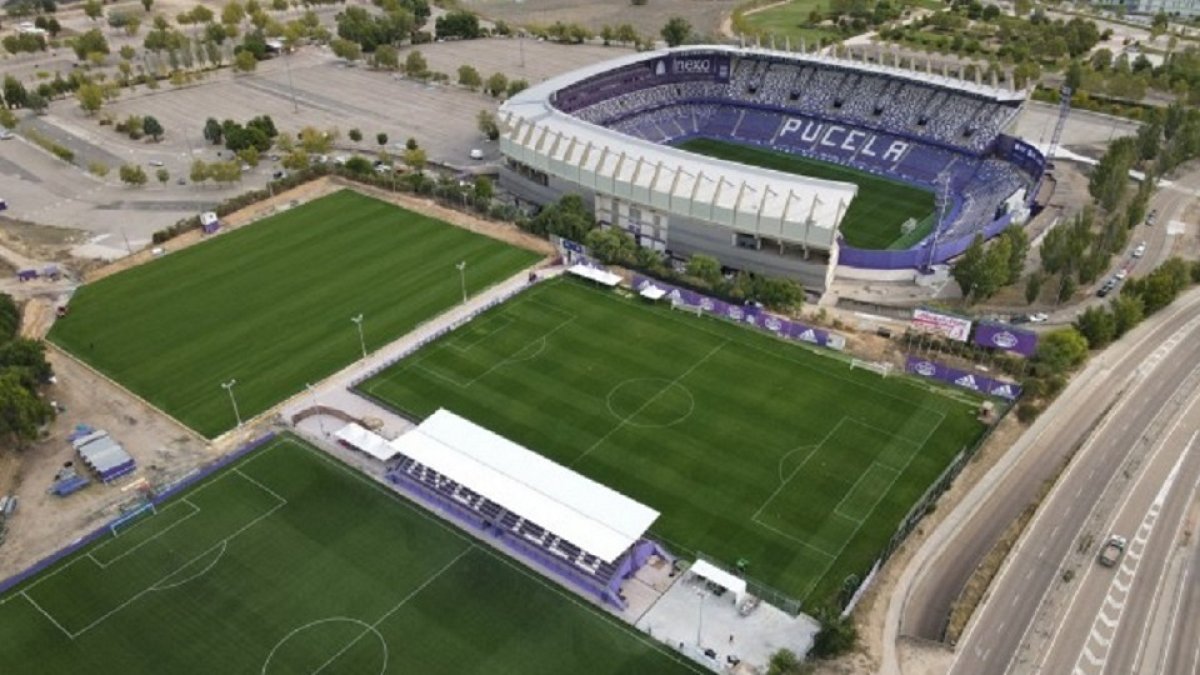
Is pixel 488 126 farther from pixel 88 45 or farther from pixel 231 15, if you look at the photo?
pixel 88 45

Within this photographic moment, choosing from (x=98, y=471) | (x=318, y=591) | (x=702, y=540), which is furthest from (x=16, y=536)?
(x=702, y=540)

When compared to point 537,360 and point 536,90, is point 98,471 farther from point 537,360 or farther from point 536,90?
point 536,90

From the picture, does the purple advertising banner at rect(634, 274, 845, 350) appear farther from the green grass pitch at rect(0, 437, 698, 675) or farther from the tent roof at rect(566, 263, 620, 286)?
the green grass pitch at rect(0, 437, 698, 675)

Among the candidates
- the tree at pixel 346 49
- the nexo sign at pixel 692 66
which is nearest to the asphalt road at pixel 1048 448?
the nexo sign at pixel 692 66

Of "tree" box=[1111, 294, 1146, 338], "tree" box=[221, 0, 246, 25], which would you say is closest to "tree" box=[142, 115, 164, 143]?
"tree" box=[221, 0, 246, 25]

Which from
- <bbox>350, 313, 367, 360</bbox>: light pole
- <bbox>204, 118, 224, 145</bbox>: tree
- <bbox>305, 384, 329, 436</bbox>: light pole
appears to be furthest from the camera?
<bbox>204, 118, 224, 145</bbox>: tree

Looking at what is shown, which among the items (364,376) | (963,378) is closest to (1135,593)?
(963,378)
